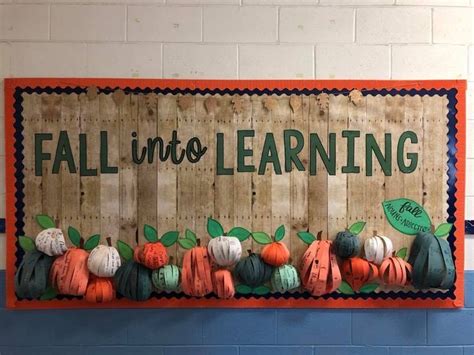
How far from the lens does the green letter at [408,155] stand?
1.67m

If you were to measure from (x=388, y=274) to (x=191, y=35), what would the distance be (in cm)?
106

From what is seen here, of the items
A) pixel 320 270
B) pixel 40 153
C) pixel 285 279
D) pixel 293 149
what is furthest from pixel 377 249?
pixel 40 153

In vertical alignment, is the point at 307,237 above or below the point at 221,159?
below

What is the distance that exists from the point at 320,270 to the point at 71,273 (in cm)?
82

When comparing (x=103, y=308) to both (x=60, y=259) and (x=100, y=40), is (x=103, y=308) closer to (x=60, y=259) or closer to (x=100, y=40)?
(x=60, y=259)

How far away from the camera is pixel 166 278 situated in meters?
1.58

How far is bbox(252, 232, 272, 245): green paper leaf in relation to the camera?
1654mm

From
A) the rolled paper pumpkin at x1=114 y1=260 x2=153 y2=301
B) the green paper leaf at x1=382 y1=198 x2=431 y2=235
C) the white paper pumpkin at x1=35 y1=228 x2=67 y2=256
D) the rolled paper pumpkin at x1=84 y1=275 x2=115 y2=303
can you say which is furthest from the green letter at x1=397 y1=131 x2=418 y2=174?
the white paper pumpkin at x1=35 y1=228 x2=67 y2=256

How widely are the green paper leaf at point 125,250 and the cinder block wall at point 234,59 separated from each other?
20 cm

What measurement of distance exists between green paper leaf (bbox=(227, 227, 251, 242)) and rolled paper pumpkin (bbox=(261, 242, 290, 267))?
82mm

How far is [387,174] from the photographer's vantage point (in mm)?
1671

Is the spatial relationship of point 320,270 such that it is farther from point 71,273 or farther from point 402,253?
point 71,273

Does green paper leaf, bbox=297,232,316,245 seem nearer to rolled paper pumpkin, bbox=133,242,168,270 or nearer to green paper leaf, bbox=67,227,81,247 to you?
rolled paper pumpkin, bbox=133,242,168,270

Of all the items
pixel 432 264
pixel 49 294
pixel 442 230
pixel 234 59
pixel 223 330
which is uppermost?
pixel 234 59
